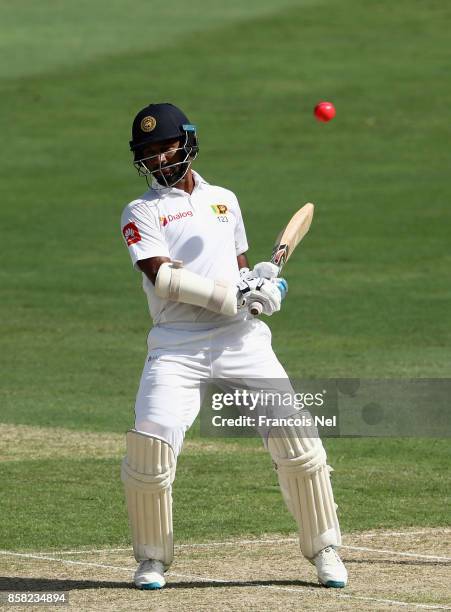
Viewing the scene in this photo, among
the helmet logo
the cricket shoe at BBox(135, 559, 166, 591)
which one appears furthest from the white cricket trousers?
the helmet logo

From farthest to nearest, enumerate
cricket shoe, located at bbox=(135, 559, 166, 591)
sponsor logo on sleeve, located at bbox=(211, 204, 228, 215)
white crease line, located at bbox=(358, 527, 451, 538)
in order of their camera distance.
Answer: white crease line, located at bbox=(358, 527, 451, 538) → sponsor logo on sleeve, located at bbox=(211, 204, 228, 215) → cricket shoe, located at bbox=(135, 559, 166, 591)

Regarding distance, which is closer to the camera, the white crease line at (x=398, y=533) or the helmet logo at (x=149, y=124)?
the helmet logo at (x=149, y=124)

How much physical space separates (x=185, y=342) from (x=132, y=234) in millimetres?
573

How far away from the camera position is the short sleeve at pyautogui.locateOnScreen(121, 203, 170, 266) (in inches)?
277

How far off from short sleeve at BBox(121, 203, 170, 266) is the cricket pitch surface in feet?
5.11

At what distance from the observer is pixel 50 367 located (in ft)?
45.2

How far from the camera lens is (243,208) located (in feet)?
73.3

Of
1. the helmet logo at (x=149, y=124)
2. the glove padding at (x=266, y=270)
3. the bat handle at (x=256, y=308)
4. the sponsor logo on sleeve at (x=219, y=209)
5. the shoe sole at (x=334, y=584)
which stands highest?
the helmet logo at (x=149, y=124)

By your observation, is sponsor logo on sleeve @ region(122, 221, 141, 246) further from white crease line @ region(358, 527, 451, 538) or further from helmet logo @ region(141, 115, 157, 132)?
white crease line @ region(358, 527, 451, 538)

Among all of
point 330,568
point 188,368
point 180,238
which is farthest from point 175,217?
point 330,568

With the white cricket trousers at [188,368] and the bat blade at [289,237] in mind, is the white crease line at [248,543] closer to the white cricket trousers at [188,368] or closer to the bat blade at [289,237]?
the white cricket trousers at [188,368]

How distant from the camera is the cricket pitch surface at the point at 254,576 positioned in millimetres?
6613

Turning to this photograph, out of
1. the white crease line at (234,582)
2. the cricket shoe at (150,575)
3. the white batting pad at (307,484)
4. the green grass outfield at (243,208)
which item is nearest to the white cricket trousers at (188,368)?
the white batting pad at (307,484)

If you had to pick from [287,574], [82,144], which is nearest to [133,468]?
[287,574]
